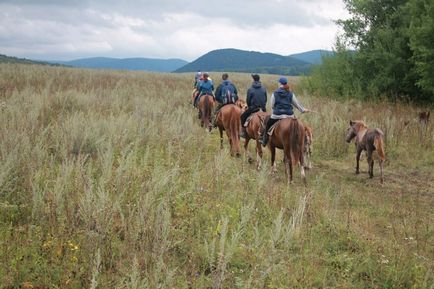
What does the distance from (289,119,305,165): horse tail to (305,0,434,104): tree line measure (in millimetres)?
11466

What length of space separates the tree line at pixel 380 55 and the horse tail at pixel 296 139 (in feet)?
37.6

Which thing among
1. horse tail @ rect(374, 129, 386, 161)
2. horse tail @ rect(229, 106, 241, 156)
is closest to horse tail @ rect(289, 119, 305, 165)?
horse tail @ rect(374, 129, 386, 161)

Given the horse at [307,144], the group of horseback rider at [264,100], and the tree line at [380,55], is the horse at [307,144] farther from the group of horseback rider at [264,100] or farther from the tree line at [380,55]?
the tree line at [380,55]

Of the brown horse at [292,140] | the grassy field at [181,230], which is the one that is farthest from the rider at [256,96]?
the grassy field at [181,230]

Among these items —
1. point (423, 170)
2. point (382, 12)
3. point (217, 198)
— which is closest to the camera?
point (217, 198)

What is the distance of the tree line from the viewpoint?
770 inches

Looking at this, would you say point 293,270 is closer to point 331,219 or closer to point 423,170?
point 331,219

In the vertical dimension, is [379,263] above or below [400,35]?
below

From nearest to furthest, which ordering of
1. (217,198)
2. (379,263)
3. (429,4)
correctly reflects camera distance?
(379,263)
(217,198)
(429,4)

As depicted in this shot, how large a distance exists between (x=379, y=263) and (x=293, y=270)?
1178 mm

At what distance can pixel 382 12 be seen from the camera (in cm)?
2155

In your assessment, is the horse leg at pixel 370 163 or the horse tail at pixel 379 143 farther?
the horse leg at pixel 370 163

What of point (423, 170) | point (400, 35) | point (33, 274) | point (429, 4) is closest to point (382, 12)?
point (400, 35)

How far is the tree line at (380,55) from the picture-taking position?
770 inches
